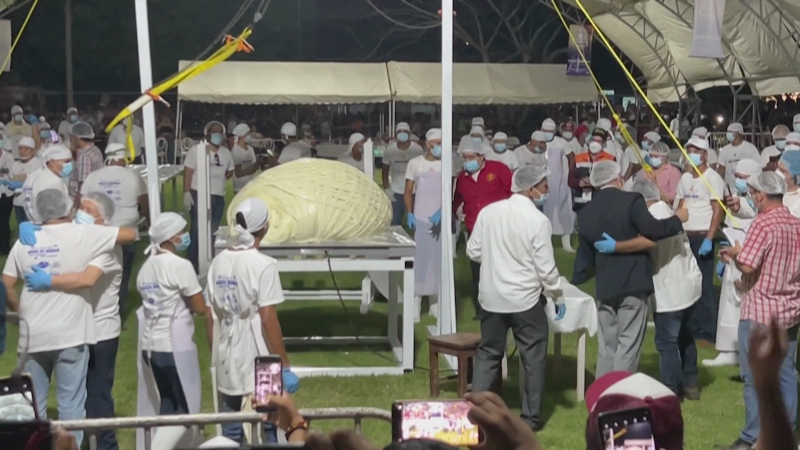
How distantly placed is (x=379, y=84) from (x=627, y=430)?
74.0 ft

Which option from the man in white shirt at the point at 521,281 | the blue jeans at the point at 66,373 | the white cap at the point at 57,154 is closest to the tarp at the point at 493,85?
the white cap at the point at 57,154

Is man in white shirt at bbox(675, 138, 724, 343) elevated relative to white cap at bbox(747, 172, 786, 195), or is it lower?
lower

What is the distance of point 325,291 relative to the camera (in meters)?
11.2

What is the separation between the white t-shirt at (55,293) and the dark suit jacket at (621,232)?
333cm

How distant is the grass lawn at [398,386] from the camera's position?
687 centimetres

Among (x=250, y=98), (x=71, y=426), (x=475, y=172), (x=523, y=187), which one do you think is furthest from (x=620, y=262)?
(x=250, y=98)

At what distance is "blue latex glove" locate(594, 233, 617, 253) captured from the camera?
6.75 m

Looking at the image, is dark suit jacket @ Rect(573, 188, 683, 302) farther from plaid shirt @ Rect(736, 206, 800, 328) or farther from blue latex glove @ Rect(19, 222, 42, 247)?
blue latex glove @ Rect(19, 222, 42, 247)

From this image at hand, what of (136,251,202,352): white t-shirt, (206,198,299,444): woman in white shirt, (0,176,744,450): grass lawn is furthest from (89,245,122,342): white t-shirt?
(0,176,744,450): grass lawn

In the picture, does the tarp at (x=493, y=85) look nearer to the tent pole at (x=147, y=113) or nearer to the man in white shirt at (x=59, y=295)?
the tent pole at (x=147, y=113)

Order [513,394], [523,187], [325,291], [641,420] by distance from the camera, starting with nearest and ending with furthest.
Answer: [641,420], [523,187], [513,394], [325,291]

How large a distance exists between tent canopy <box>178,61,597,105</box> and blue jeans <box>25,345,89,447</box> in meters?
18.5

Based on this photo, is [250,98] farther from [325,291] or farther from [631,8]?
[325,291]

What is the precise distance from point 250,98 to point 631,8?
30.1 ft
